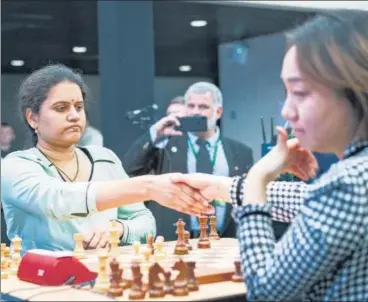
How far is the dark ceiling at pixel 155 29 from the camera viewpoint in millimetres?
7816

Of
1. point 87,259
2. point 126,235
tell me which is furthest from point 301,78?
point 126,235

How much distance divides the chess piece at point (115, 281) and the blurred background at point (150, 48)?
140 centimetres

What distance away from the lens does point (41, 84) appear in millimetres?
2529

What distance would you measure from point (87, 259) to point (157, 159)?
2.02m

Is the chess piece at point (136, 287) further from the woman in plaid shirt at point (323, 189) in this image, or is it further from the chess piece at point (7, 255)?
the chess piece at point (7, 255)

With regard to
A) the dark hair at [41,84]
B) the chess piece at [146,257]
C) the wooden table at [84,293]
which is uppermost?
the dark hair at [41,84]

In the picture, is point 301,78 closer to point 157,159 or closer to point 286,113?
point 286,113

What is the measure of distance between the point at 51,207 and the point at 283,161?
90 cm

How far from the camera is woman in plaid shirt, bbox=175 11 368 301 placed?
118cm

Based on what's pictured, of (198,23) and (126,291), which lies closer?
(126,291)

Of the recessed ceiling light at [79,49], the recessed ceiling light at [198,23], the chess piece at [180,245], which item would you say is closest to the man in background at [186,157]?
the chess piece at [180,245]

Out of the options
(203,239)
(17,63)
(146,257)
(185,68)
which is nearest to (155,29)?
(17,63)

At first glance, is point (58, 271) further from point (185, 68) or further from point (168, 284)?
point (185, 68)

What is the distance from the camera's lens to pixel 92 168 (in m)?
2.54
